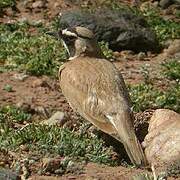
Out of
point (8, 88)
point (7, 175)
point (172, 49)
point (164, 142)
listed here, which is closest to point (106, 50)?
point (172, 49)

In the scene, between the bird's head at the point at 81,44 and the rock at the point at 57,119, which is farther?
the bird's head at the point at 81,44

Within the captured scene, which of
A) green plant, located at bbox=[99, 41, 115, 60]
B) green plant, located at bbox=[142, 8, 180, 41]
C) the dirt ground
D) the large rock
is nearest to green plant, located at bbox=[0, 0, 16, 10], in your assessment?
the dirt ground

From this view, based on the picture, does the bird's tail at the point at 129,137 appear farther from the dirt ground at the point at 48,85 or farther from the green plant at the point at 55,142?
the green plant at the point at 55,142

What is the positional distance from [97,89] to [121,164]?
3.35 feet

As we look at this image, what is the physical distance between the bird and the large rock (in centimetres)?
317

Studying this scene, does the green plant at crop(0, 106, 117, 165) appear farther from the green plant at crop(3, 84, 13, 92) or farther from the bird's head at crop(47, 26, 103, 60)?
the green plant at crop(3, 84, 13, 92)

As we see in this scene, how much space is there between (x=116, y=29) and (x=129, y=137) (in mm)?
5480

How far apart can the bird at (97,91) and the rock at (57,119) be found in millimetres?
430

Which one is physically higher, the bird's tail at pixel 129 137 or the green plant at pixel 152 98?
the bird's tail at pixel 129 137

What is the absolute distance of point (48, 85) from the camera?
37.5 feet

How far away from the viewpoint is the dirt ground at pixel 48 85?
8039mm

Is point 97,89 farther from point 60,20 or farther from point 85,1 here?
→ point 85,1

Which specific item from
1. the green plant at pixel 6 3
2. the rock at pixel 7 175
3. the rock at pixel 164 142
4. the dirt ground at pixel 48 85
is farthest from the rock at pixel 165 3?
the rock at pixel 7 175

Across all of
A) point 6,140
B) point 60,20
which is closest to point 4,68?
point 60,20
